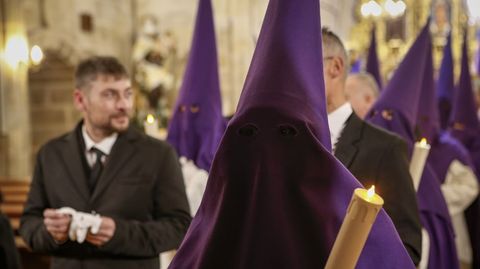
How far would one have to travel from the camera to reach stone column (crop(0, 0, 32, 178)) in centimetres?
843

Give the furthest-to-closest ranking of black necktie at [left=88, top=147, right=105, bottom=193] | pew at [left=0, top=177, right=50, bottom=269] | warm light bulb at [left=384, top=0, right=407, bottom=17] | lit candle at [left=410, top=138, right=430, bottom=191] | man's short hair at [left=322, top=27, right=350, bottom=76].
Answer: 1. warm light bulb at [left=384, top=0, right=407, bottom=17]
2. pew at [left=0, top=177, right=50, bottom=269]
3. black necktie at [left=88, top=147, right=105, bottom=193]
4. man's short hair at [left=322, top=27, right=350, bottom=76]
5. lit candle at [left=410, top=138, right=430, bottom=191]

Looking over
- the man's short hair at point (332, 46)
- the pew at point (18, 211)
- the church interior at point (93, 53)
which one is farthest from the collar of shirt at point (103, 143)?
the church interior at point (93, 53)

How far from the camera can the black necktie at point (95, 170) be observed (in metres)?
2.56

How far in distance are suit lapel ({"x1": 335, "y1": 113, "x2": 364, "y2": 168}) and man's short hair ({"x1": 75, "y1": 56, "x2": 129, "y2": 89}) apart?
1092 millimetres

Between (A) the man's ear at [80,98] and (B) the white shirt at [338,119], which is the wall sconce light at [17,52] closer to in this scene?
(A) the man's ear at [80,98]

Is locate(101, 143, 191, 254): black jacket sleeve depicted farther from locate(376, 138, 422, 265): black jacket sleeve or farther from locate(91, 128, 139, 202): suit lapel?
locate(376, 138, 422, 265): black jacket sleeve

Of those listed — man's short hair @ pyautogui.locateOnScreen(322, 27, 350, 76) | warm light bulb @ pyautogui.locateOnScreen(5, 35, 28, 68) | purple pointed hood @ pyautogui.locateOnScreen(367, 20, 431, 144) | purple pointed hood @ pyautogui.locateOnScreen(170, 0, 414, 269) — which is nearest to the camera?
purple pointed hood @ pyautogui.locateOnScreen(170, 0, 414, 269)

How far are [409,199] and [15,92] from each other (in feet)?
25.6

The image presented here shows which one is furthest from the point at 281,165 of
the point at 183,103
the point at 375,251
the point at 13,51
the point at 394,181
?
the point at 13,51

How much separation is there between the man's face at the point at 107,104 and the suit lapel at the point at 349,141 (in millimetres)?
1018

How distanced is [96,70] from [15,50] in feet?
21.1

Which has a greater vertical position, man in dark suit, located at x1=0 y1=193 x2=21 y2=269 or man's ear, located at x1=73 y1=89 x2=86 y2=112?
man's ear, located at x1=73 y1=89 x2=86 y2=112

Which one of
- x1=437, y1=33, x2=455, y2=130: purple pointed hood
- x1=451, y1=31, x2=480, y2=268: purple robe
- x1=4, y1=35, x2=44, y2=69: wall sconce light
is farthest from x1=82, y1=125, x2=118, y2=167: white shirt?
x1=4, y1=35, x2=44, y2=69: wall sconce light

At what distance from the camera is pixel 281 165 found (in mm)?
1088
